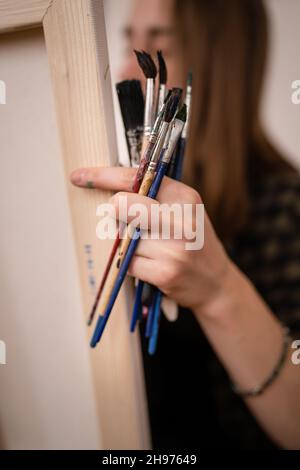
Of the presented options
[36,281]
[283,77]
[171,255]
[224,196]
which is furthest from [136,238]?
[283,77]

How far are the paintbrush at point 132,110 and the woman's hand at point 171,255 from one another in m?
0.03

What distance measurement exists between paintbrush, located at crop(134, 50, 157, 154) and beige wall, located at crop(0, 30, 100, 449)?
0.08 meters

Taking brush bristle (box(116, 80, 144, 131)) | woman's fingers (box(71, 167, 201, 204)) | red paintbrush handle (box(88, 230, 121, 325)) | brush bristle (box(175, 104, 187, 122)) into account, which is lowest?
red paintbrush handle (box(88, 230, 121, 325))

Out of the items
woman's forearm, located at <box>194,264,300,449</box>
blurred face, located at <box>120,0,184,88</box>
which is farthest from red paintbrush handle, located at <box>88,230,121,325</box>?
blurred face, located at <box>120,0,184,88</box>

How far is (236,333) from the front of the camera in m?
0.33

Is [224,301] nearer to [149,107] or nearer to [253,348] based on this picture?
[253,348]

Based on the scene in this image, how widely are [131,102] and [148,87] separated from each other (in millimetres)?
19

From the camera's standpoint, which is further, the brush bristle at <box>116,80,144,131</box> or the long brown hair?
the long brown hair

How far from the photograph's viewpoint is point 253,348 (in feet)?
1.12

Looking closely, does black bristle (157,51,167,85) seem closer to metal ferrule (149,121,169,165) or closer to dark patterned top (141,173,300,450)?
metal ferrule (149,121,169,165)

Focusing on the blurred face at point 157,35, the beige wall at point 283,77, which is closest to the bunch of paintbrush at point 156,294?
the blurred face at point 157,35

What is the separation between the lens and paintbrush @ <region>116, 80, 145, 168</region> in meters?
0.24

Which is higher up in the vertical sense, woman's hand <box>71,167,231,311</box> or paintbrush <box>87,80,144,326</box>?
paintbrush <box>87,80,144,326</box>
